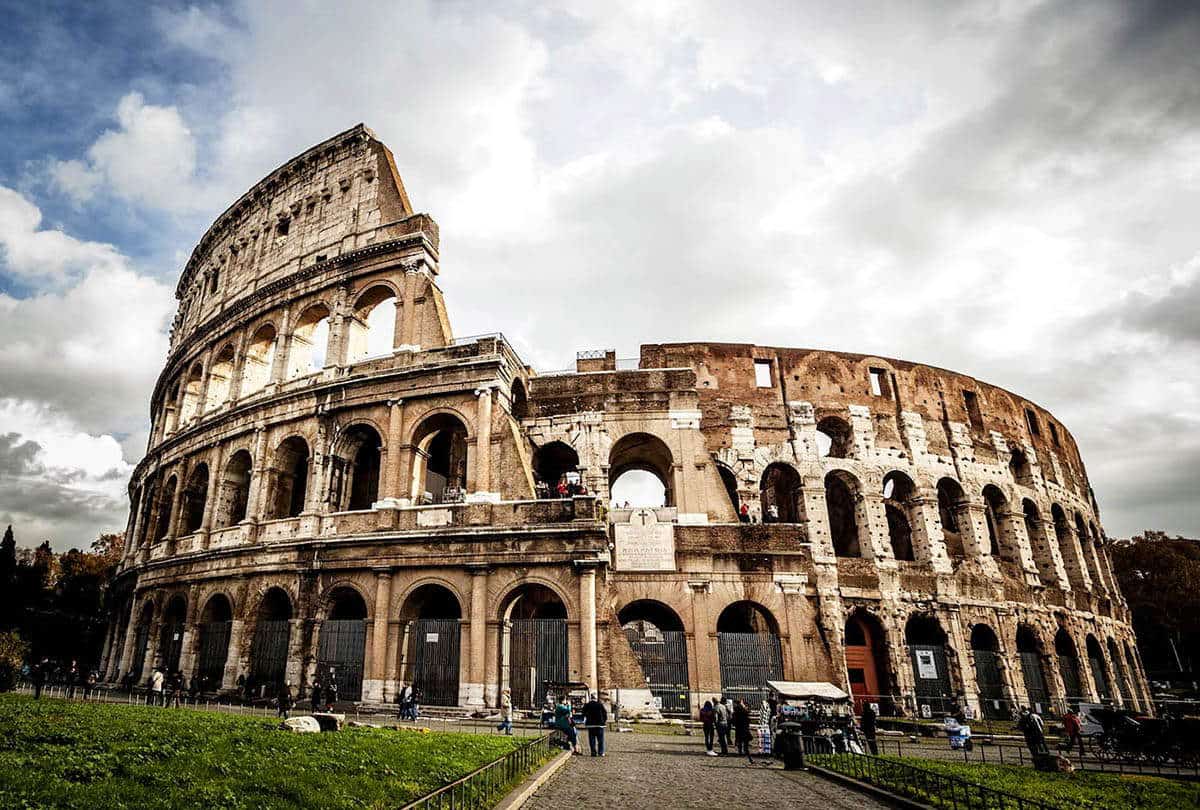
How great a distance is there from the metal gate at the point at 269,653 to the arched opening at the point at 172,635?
3617 millimetres

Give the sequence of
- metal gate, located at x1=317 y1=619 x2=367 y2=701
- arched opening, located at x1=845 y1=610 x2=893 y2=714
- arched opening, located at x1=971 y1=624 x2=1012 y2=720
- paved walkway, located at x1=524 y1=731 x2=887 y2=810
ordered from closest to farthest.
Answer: paved walkway, located at x1=524 y1=731 x2=887 y2=810 → metal gate, located at x1=317 y1=619 x2=367 y2=701 → arched opening, located at x1=845 y1=610 x2=893 y2=714 → arched opening, located at x1=971 y1=624 x2=1012 y2=720

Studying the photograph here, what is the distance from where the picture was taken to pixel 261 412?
22.2m

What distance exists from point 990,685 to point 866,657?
15.1 feet

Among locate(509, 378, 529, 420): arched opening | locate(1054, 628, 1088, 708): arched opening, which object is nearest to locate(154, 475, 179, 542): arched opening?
locate(509, 378, 529, 420): arched opening

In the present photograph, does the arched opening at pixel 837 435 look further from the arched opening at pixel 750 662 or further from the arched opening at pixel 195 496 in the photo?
the arched opening at pixel 195 496

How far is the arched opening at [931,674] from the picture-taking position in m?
21.5

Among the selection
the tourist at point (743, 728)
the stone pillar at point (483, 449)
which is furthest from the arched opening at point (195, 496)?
the tourist at point (743, 728)

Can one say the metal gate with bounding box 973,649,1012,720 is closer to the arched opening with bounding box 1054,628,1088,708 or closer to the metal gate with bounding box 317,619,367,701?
the arched opening with bounding box 1054,628,1088,708

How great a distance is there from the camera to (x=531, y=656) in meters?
17.2

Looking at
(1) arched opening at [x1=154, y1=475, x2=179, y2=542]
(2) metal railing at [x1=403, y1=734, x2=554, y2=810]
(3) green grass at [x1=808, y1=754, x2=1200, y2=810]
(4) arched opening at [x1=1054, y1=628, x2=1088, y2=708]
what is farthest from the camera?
(1) arched opening at [x1=154, y1=475, x2=179, y2=542]

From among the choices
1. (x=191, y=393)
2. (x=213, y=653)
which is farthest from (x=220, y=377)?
(x=213, y=653)

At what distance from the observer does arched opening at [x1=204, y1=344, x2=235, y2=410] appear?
25656 mm

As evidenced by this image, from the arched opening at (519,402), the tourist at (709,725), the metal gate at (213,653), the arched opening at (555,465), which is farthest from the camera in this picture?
the arched opening at (519,402)

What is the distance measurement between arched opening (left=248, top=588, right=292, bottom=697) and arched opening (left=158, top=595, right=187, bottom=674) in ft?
11.9
